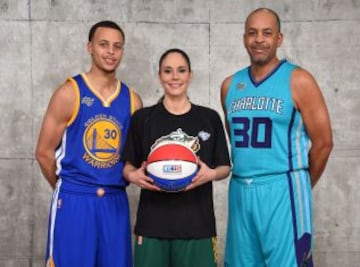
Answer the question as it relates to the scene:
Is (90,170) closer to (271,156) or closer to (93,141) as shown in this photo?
(93,141)

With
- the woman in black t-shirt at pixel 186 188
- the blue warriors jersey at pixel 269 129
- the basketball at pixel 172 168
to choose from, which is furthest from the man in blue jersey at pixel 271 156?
the basketball at pixel 172 168

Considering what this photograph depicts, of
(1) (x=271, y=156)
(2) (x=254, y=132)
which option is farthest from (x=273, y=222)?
(2) (x=254, y=132)

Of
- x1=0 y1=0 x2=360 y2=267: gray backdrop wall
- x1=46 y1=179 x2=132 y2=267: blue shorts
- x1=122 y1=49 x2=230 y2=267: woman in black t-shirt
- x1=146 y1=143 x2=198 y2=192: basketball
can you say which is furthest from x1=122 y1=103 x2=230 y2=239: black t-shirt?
x1=0 y1=0 x2=360 y2=267: gray backdrop wall

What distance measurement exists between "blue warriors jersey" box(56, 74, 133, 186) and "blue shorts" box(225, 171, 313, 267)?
0.69 meters

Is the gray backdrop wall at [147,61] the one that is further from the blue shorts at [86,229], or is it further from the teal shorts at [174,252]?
the teal shorts at [174,252]

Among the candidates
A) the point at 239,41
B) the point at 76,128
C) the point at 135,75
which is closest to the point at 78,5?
the point at 135,75

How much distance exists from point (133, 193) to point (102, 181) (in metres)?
1.55

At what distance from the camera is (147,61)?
4.26m

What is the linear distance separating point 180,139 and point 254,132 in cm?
41

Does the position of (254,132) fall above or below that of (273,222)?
above

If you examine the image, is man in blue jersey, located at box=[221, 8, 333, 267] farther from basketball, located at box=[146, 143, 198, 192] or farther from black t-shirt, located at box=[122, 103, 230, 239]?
basketball, located at box=[146, 143, 198, 192]

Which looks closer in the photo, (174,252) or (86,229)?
(174,252)

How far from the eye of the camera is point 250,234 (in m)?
2.68

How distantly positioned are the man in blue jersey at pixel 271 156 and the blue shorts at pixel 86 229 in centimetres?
63
